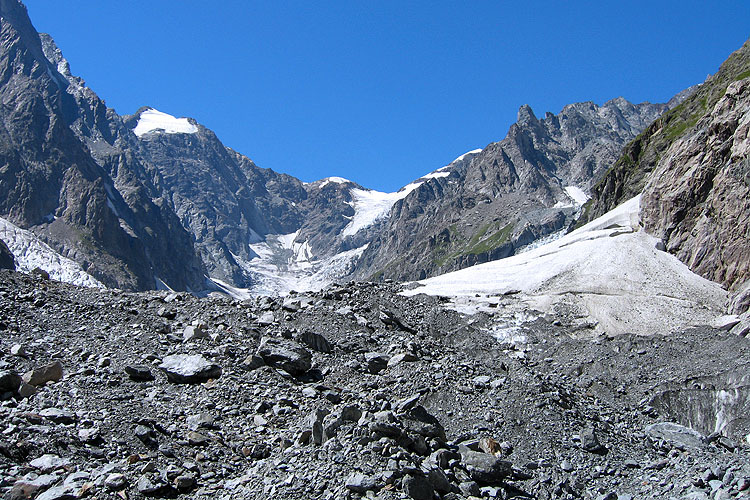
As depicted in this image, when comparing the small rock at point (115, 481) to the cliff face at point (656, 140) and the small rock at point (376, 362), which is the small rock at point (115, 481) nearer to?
the small rock at point (376, 362)

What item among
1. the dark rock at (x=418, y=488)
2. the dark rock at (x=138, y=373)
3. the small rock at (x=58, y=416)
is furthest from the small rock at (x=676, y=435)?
the small rock at (x=58, y=416)

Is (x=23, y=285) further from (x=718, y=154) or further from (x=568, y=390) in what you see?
(x=718, y=154)

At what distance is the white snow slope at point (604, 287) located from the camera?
138 ft

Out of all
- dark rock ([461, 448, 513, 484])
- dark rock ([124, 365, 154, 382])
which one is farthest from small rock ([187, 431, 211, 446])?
dark rock ([461, 448, 513, 484])

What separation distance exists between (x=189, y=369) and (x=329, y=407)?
600 centimetres

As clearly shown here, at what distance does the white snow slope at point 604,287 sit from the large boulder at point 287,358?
22.3 meters

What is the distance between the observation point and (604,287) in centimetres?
4772

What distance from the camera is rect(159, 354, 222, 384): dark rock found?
2180 centimetres

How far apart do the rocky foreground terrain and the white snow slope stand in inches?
204

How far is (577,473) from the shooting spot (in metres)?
18.4

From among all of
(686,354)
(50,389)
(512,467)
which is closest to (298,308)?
(50,389)

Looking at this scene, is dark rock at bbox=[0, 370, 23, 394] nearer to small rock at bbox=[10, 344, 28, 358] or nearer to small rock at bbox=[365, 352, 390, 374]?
small rock at bbox=[10, 344, 28, 358]

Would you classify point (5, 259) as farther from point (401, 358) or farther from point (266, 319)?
point (401, 358)

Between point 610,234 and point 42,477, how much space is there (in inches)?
2389
